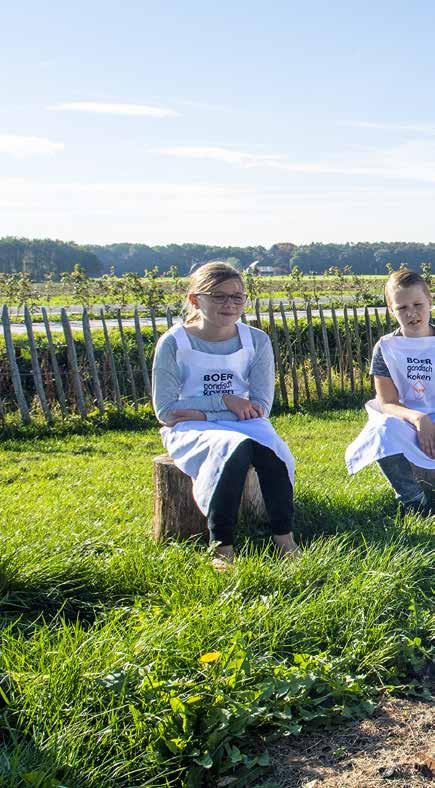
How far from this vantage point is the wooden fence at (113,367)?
981 centimetres

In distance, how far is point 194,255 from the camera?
163 feet

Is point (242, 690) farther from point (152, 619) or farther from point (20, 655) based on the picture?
point (20, 655)

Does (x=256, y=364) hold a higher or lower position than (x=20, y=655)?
higher

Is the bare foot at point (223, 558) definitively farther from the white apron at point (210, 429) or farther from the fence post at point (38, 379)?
the fence post at point (38, 379)

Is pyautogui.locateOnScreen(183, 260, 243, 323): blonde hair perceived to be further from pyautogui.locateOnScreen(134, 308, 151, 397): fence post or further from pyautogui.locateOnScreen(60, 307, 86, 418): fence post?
pyautogui.locateOnScreen(134, 308, 151, 397): fence post

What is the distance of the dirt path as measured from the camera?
100 inches

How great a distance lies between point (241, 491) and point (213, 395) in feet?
2.62

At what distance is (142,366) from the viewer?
414 inches

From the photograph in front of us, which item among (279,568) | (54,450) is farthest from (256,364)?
(54,450)

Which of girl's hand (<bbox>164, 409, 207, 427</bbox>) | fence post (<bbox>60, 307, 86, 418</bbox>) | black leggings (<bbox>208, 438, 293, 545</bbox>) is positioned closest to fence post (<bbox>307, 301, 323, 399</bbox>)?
fence post (<bbox>60, 307, 86, 418</bbox>)

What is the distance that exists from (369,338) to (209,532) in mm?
8279

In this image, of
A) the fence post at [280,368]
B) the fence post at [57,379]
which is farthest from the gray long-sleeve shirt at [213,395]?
the fence post at [280,368]

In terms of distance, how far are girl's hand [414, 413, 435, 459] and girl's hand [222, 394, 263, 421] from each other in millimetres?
1010

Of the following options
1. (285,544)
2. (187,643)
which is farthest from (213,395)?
(187,643)
